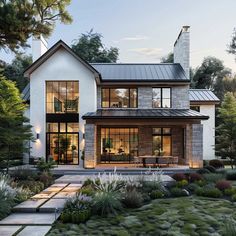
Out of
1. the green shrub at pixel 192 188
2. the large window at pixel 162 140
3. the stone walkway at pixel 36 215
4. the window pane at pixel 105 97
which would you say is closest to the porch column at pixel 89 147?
the window pane at pixel 105 97

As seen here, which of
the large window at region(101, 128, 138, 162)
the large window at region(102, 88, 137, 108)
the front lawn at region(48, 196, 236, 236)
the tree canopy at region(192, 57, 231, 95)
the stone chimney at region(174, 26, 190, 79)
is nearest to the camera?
the front lawn at region(48, 196, 236, 236)

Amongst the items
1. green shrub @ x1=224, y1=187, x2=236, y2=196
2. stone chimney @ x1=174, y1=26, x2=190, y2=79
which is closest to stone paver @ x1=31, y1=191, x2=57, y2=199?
green shrub @ x1=224, y1=187, x2=236, y2=196

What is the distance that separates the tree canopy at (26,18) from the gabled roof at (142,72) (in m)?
12.2

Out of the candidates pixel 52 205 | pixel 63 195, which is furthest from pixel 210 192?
pixel 52 205

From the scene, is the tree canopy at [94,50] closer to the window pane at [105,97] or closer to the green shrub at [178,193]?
the window pane at [105,97]

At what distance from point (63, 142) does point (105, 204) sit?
44.4 feet

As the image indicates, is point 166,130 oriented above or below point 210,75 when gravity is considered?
below

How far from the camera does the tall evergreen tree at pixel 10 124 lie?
17.2 m

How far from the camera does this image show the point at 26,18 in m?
10.9

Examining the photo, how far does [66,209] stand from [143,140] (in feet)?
49.2

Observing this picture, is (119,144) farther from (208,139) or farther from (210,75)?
(210,75)

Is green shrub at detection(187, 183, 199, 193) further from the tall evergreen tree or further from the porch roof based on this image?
the tall evergreen tree

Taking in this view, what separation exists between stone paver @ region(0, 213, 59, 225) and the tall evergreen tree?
8.21 m

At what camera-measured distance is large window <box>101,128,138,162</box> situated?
23812 millimetres
